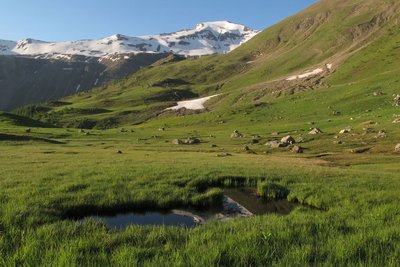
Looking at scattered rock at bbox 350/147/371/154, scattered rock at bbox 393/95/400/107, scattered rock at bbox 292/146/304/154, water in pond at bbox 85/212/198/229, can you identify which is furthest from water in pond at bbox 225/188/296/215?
scattered rock at bbox 393/95/400/107

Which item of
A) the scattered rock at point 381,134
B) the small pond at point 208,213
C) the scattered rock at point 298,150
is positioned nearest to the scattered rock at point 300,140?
the scattered rock at point 298,150

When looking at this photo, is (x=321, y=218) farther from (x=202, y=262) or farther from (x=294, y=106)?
(x=294, y=106)

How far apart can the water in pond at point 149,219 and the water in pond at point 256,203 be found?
13.5 feet

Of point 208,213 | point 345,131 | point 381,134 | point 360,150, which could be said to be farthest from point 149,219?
point 345,131

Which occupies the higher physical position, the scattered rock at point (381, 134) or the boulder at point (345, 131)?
the boulder at point (345, 131)

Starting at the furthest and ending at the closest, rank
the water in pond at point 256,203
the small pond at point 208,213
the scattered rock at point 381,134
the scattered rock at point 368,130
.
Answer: the scattered rock at point 368,130 < the scattered rock at point 381,134 < the water in pond at point 256,203 < the small pond at point 208,213

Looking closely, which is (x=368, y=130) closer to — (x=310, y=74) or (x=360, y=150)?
(x=360, y=150)

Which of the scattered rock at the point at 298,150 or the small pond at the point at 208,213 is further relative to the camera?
the scattered rock at the point at 298,150

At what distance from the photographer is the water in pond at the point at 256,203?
20.4 meters

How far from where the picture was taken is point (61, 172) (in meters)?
28.7

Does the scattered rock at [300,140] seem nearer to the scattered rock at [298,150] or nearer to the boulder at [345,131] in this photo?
the boulder at [345,131]

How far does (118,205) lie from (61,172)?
11.2 meters

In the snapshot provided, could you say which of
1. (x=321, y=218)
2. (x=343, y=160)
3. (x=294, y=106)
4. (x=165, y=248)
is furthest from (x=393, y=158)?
(x=294, y=106)

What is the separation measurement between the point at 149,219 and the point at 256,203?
6.97m
